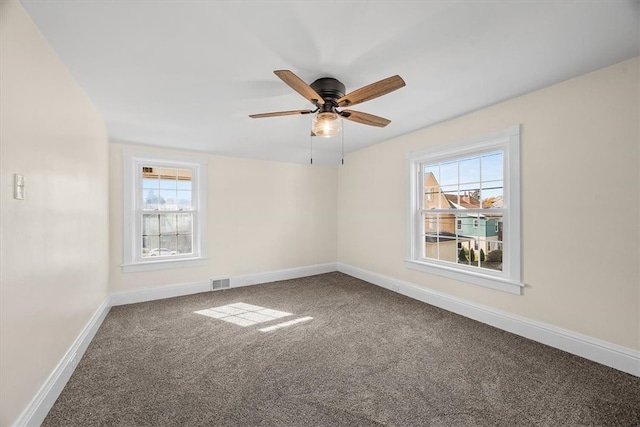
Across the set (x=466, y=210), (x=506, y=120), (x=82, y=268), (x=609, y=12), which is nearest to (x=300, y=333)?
(x=82, y=268)

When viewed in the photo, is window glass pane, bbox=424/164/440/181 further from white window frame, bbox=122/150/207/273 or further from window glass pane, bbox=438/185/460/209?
white window frame, bbox=122/150/207/273

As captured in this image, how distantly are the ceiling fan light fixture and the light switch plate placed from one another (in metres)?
1.81

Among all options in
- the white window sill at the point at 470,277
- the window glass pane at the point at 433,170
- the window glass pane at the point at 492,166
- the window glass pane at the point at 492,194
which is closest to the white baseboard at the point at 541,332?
the white window sill at the point at 470,277

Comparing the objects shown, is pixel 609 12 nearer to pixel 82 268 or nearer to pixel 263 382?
pixel 263 382

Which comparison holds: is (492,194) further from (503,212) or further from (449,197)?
(449,197)

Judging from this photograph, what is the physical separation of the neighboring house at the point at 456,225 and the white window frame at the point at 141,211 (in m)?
3.42

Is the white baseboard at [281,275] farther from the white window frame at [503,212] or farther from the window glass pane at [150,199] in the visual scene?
the white window frame at [503,212]

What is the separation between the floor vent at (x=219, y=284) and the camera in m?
4.08

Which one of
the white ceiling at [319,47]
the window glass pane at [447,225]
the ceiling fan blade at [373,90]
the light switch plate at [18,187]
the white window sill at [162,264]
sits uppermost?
the white ceiling at [319,47]

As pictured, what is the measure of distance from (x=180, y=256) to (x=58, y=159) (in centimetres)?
240

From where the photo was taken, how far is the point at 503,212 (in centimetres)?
270

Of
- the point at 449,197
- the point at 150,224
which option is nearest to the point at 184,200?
the point at 150,224

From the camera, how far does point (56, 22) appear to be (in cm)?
147

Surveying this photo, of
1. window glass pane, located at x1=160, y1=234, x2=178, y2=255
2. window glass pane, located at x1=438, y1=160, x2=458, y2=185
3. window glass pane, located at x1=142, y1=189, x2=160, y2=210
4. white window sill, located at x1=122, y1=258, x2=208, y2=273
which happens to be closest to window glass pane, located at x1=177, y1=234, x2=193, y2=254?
window glass pane, located at x1=160, y1=234, x2=178, y2=255
